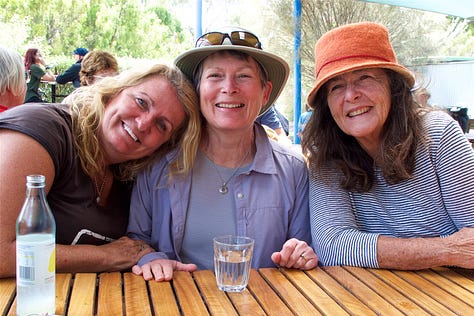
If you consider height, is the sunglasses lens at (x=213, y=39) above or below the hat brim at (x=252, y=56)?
above

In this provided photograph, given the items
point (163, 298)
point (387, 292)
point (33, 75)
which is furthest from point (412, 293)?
point (33, 75)

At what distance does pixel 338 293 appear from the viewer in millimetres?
1377

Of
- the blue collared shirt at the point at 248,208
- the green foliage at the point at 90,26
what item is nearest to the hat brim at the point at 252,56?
the blue collared shirt at the point at 248,208

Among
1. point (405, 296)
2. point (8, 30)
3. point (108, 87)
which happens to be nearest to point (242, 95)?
point (108, 87)

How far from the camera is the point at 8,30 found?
49.0 ft

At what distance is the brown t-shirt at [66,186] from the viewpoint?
1.56 m

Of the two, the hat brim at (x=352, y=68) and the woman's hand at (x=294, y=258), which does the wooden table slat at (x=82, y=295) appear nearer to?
the woman's hand at (x=294, y=258)

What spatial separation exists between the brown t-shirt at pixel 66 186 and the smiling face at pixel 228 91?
53 cm

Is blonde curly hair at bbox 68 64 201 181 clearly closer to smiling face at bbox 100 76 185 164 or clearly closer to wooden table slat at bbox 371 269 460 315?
smiling face at bbox 100 76 185 164

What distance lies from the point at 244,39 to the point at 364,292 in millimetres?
1072

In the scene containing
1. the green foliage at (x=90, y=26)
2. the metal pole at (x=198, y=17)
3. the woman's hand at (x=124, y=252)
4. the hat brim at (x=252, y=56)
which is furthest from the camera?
the green foliage at (x=90, y=26)

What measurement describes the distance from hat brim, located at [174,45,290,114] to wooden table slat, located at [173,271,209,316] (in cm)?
88

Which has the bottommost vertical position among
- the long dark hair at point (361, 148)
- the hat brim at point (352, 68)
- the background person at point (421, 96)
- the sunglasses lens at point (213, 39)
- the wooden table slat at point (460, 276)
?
the wooden table slat at point (460, 276)

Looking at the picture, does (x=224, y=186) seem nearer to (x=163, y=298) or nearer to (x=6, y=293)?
(x=163, y=298)
